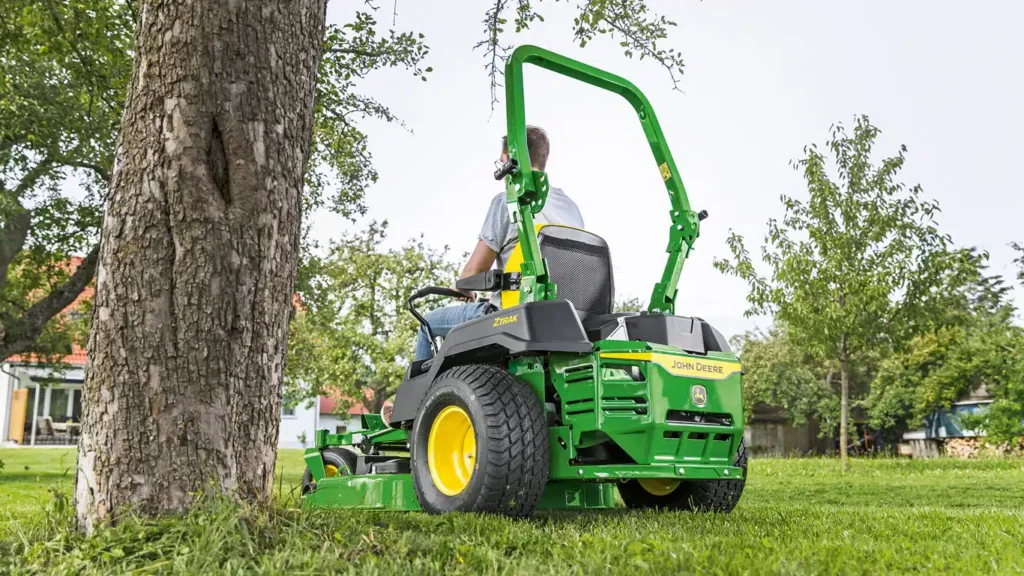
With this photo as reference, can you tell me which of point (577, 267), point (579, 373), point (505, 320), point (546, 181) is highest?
point (546, 181)

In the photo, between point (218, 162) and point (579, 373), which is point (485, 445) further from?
point (218, 162)

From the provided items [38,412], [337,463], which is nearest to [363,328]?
[38,412]

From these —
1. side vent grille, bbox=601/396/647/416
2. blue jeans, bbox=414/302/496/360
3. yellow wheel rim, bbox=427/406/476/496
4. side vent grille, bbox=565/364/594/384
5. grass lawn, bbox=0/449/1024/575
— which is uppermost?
blue jeans, bbox=414/302/496/360

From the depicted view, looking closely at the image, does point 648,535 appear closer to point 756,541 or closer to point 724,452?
point 756,541

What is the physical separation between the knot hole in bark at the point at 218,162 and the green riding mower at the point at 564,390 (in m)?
1.31

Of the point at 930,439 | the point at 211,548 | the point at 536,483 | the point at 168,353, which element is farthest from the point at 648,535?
the point at 930,439

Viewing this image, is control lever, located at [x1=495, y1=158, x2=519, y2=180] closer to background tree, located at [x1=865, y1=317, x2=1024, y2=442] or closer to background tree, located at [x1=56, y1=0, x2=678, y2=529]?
background tree, located at [x1=56, y1=0, x2=678, y2=529]

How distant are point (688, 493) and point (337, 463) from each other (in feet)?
8.55

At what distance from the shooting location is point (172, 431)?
314 centimetres

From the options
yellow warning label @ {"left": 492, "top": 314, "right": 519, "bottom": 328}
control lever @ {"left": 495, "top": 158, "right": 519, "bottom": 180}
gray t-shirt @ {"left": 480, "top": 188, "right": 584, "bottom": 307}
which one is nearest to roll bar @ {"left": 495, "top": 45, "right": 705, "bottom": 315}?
control lever @ {"left": 495, "top": 158, "right": 519, "bottom": 180}

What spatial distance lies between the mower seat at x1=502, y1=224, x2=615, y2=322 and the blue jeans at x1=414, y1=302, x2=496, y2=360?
1.23 ft

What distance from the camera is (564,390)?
4.32m

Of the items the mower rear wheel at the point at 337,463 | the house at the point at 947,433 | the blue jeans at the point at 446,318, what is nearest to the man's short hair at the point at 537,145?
the blue jeans at the point at 446,318

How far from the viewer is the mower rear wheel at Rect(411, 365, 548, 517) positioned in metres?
4.13
